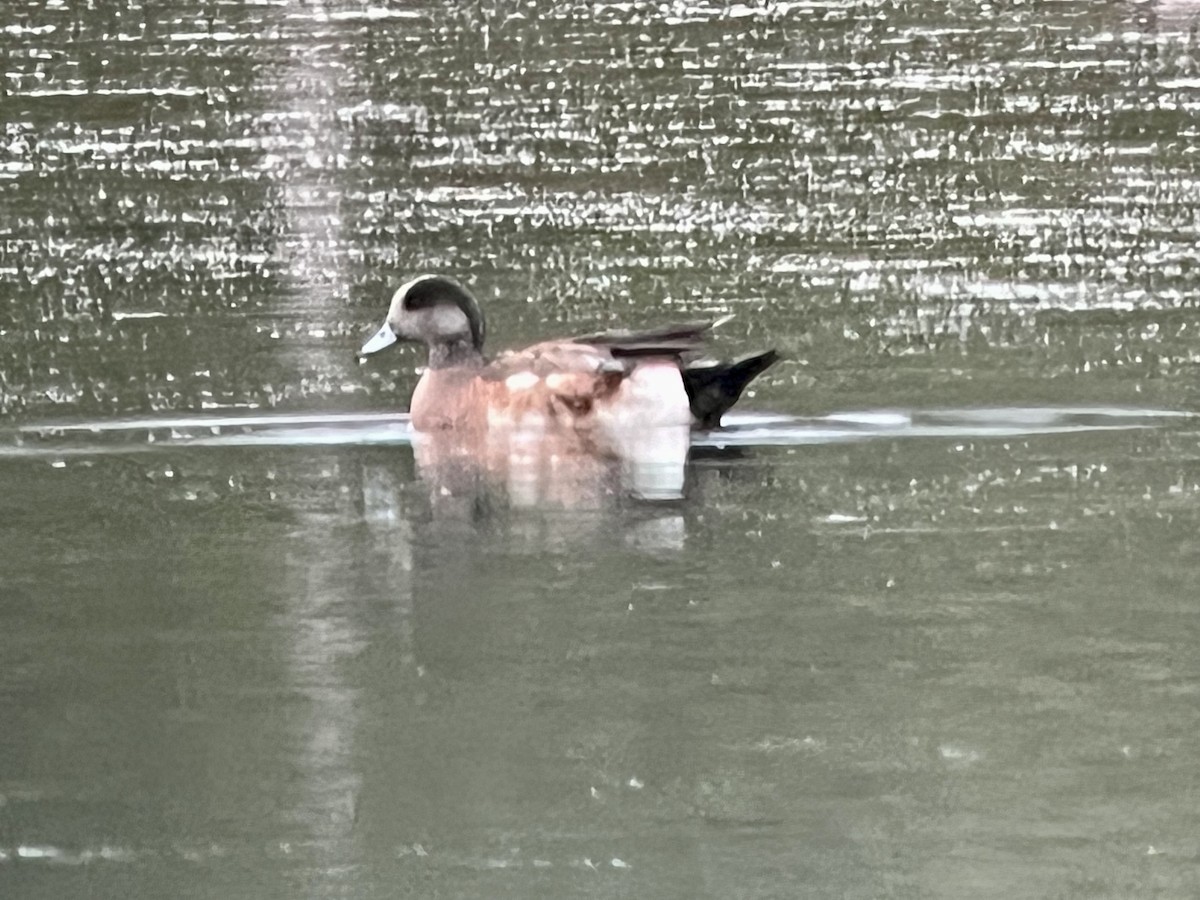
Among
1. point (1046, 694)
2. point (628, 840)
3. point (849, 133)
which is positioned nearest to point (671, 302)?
point (849, 133)

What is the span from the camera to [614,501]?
5.90ft

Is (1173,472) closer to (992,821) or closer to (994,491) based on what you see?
(994,491)

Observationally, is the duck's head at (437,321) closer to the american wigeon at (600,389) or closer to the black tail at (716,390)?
the american wigeon at (600,389)

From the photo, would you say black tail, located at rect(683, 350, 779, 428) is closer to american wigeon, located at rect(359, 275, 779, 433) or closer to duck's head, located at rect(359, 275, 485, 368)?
american wigeon, located at rect(359, 275, 779, 433)

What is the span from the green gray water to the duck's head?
6cm

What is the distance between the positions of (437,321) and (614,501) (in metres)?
0.55

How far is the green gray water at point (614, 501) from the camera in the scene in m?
1.24

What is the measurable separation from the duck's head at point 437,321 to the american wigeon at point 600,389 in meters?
0.13

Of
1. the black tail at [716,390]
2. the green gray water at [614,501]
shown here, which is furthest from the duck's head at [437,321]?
the black tail at [716,390]

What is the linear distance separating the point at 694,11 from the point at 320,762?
7.10 ft

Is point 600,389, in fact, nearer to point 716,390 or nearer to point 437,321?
point 716,390

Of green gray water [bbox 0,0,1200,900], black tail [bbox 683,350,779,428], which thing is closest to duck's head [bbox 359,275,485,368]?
green gray water [bbox 0,0,1200,900]

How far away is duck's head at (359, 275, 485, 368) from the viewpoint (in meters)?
2.26

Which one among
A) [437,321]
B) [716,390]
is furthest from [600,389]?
[437,321]
